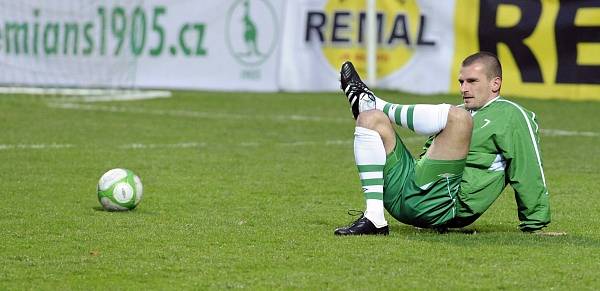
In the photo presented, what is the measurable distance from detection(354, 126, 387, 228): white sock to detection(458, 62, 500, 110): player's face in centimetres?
57

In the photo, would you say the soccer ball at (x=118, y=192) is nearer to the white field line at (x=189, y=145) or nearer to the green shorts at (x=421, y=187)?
the green shorts at (x=421, y=187)

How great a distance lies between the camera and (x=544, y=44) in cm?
1772

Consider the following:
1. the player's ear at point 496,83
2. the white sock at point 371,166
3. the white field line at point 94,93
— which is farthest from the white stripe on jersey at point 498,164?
the white field line at point 94,93

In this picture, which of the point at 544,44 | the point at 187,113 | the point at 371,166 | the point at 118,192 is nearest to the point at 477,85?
the point at 371,166

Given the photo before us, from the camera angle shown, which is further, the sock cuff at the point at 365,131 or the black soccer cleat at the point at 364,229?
the black soccer cleat at the point at 364,229

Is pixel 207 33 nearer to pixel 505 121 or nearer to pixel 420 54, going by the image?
pixel 420 54

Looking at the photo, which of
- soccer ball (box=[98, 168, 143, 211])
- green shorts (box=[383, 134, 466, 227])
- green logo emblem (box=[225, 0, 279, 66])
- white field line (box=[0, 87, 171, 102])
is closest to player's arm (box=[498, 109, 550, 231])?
green shorts (box=[383, 134, 466, 227])

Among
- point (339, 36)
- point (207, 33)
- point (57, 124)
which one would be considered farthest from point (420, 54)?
point (57, 124)

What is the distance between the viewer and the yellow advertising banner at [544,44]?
17359mm

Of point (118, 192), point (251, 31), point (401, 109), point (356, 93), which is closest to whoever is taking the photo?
point (401, 109)

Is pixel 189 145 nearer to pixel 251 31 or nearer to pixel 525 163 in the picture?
pixel 525 163

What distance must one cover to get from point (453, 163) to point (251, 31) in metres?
14.2

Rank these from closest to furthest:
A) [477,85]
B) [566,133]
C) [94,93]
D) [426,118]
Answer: [426,118] < [477,85] < [566,133] < [94,93]

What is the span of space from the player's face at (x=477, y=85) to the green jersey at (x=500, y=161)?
0.16ft
